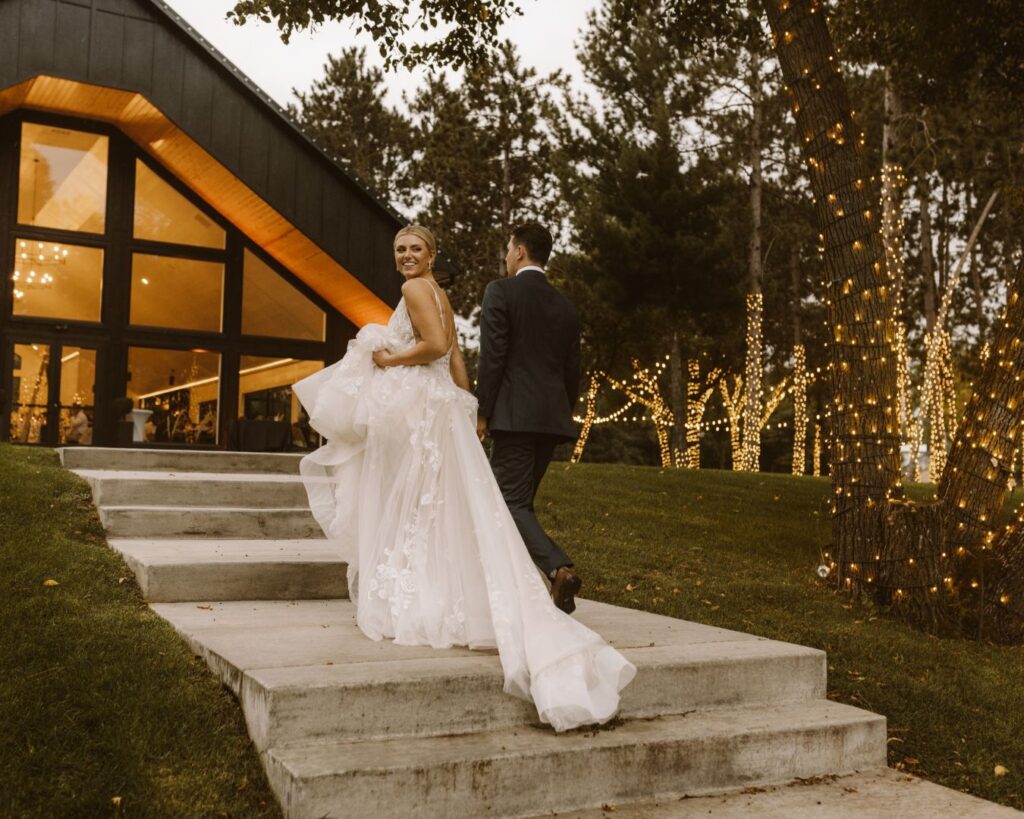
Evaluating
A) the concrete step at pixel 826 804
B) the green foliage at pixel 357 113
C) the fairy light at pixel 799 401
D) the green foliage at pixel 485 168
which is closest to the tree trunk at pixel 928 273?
the fairy light at pixel 799 401

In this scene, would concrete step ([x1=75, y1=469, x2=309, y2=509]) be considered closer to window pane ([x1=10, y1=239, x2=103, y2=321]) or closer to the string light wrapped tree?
the string light wrapped tree

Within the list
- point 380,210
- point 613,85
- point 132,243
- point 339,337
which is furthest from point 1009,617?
point 613,85

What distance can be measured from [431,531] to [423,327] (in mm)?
1065

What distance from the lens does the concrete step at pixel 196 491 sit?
7.79 metres

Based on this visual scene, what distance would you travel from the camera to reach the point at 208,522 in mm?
7598

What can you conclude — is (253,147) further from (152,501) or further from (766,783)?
(766,783)

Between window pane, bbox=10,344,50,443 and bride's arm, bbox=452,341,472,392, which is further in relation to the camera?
window pane, bbox=10,344,50,443

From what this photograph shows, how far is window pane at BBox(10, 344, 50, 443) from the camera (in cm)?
1583

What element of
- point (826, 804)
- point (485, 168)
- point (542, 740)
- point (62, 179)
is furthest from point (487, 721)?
point (485, 168)

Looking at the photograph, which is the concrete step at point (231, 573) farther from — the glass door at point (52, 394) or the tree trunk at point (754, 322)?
the tree trunk at point (754, 322)

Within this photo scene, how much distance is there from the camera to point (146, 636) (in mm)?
4672

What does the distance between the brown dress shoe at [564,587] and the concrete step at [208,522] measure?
338 cm

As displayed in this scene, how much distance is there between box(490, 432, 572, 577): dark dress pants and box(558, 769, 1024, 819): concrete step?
1.52m

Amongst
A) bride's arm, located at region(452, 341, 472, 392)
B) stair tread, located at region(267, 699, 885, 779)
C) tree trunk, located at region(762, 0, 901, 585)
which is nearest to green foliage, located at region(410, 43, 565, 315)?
tree trunk, located at region(762, 0, 901, 585)
